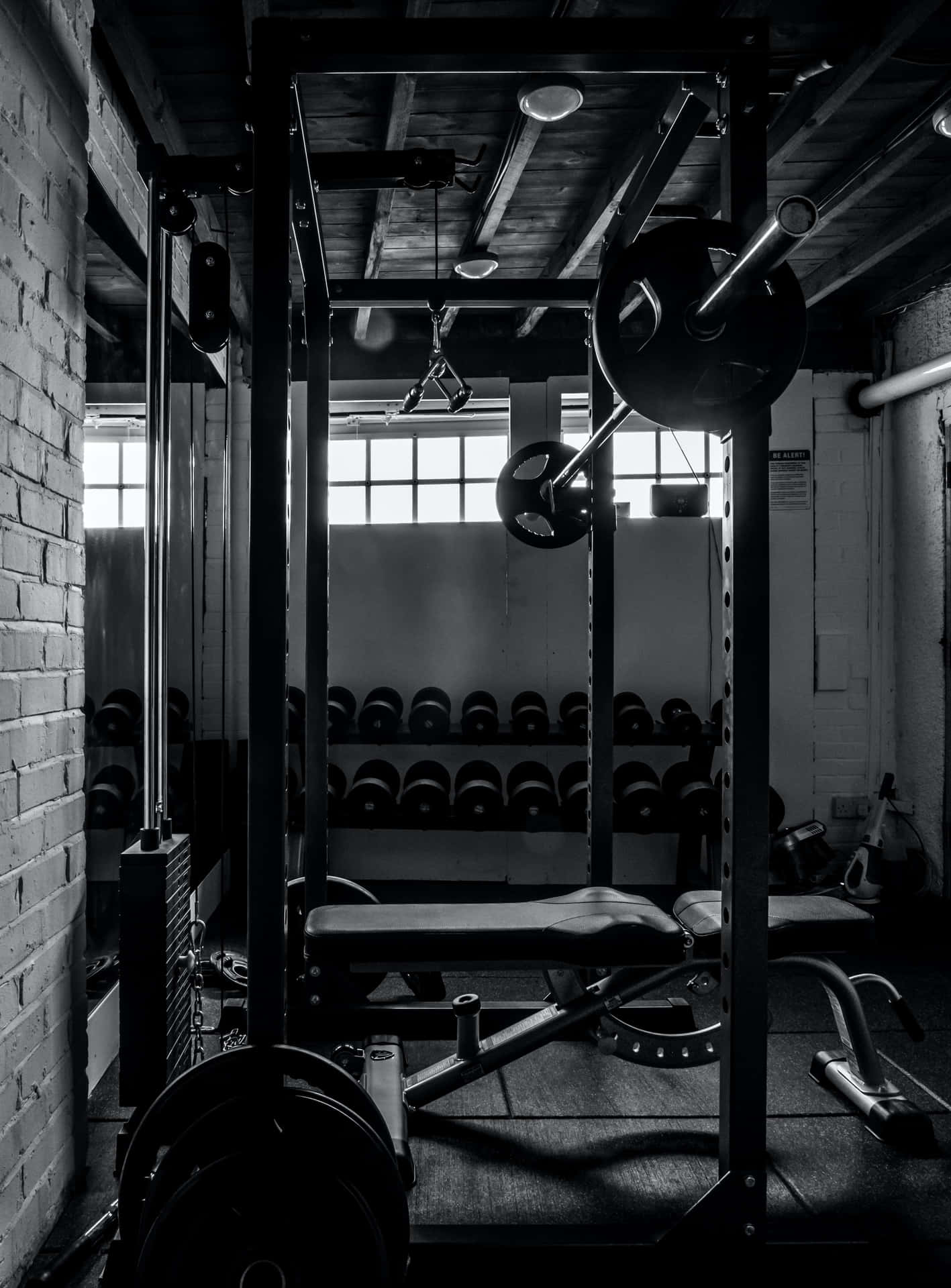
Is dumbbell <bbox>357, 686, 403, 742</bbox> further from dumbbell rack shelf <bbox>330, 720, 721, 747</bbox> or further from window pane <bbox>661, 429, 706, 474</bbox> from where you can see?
window pane <bbox>661, 429, 706, 474</bbox>

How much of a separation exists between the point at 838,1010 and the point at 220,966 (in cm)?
153

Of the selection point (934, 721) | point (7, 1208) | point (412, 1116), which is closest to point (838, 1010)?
point (412, 1116)

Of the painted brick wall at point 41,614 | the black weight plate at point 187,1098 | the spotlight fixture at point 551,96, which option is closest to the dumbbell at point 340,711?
the painted brick wall at point 41,614

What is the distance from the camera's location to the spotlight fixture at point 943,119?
2.56m

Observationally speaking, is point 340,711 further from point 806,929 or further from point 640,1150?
point 806,929

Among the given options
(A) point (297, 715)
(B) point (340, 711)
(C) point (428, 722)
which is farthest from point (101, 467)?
(C) point (428, 722)

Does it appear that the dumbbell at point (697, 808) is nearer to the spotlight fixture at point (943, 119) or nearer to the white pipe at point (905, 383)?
the white pipe at point (905, 383)

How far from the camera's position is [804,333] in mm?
1332

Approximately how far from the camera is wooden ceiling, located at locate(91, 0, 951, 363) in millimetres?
2275

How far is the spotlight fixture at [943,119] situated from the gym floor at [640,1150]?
2.63 m

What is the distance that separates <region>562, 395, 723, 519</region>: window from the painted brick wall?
3.28 meters

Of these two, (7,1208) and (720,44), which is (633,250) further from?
(7,1208)

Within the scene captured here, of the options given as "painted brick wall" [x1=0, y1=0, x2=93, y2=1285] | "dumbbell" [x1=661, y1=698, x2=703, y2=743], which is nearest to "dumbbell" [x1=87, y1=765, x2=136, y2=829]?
"painted brick wall" [x1=0, y1=0, x2=93, y2=1285]

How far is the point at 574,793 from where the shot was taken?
379 centimetres
